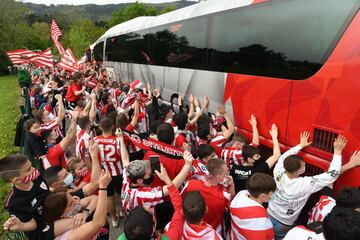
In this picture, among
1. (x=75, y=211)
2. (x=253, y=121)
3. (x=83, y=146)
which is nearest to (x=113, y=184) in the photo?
(x=83, y=146)

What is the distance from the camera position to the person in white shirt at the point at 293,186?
321cm

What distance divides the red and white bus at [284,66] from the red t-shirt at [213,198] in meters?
1.65

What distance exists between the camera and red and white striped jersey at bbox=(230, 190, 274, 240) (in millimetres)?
2568

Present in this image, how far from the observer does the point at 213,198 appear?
295 cm

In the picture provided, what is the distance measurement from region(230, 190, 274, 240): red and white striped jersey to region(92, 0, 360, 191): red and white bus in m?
1.59

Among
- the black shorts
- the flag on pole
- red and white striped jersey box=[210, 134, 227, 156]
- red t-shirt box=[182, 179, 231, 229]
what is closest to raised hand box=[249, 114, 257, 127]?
red and white striped jersey box=[210, 134, 227, 156]

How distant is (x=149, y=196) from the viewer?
293 cm

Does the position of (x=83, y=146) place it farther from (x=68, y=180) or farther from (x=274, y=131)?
(x=274, y=131)

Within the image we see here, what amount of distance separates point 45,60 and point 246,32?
10.3m

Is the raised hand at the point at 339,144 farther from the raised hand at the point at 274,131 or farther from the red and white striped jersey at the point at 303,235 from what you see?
the red and white striped jersey at the point at 303,235

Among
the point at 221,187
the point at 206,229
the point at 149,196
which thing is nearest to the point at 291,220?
the point at 221,187

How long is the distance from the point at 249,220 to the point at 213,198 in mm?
453

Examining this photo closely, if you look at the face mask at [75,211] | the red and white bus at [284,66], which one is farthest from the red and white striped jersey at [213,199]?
the red and white bus at [284,66]

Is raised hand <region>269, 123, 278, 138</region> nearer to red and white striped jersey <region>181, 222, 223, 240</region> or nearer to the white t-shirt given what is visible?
the white t-shirt
